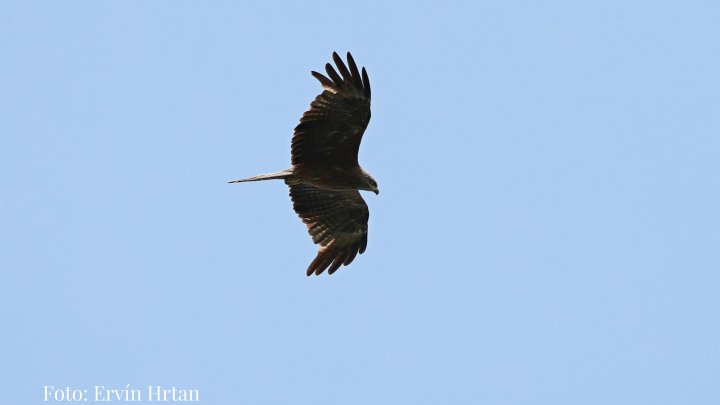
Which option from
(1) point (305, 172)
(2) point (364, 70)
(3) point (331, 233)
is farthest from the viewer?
(3) point (331, 233)

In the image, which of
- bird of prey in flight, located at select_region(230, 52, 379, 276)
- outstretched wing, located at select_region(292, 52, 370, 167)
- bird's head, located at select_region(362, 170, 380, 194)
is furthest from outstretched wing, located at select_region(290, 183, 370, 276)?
outstretched wing, located at select_region(292, 52, 370, 167)

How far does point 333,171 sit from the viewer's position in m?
16.3

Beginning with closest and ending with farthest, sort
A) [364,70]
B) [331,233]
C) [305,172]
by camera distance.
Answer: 1. [364,70]
2. [305,172]
3. [331,233]

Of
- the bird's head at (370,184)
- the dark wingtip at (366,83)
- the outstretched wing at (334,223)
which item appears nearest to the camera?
the dark wingtip at (366,83)

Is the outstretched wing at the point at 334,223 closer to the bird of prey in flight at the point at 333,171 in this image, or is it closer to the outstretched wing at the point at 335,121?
the bird of prey in flight at the point at 333,171

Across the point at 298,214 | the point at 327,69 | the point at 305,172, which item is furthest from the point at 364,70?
the point at 298,214

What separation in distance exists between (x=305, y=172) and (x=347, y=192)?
1167 mm

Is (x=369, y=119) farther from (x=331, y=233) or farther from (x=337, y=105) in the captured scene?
(x=331, y=233)

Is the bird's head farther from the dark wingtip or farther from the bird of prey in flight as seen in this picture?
the dark wingtip

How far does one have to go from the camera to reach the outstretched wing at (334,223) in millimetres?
17172

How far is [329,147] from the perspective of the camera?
16.1 metres

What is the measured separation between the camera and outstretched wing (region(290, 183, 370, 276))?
1717 cm

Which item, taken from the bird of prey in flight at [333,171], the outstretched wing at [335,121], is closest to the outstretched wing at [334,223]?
the bird of prey in flight at [333,171]

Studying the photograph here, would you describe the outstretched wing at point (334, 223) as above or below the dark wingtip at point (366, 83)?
below
